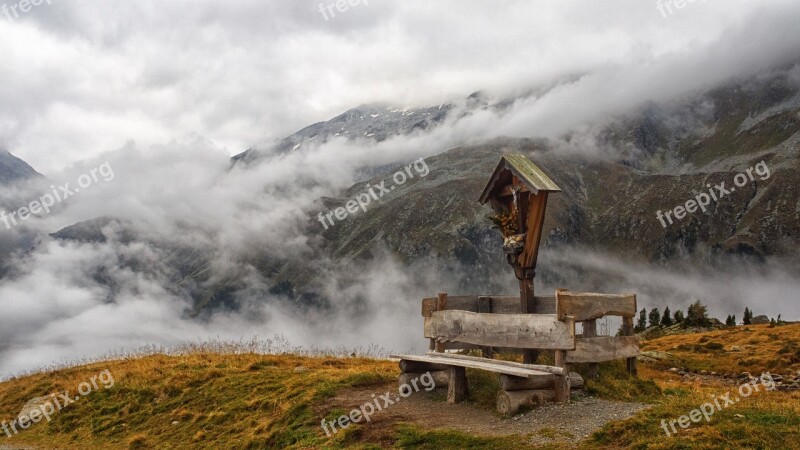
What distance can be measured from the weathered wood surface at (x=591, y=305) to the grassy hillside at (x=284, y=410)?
169 centimetres

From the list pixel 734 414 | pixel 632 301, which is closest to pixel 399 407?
pixel 632 301

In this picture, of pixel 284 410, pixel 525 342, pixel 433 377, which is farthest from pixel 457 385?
pixel 284 410

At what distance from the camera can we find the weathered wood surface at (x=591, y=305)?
1468 centimetres

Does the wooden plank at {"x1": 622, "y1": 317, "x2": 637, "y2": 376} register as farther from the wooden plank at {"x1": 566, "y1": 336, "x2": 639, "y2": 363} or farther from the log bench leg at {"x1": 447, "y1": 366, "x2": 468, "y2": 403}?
the log bench leg at {"x1": 447, "y1": 366, "x2": 468, "y2": 403}

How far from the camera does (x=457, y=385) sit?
643 inches

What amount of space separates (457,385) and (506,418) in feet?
8.39

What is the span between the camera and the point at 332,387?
1866cm

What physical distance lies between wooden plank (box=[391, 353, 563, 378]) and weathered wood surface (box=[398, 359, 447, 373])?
0.76ft

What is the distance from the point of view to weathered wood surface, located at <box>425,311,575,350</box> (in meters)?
14.7

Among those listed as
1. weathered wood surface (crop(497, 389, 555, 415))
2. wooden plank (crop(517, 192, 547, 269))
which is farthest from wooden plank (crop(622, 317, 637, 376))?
weathered wood surface (crop(497, 389, 555, 415))

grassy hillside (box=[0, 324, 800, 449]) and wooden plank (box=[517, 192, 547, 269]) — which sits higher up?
wooden plank (box=[517, 192, 547, 269])

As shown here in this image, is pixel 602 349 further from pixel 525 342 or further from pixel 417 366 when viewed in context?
pixel 417 366

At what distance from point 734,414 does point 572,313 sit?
408cm

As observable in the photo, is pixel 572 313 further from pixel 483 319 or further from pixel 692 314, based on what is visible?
pixel 692 314
